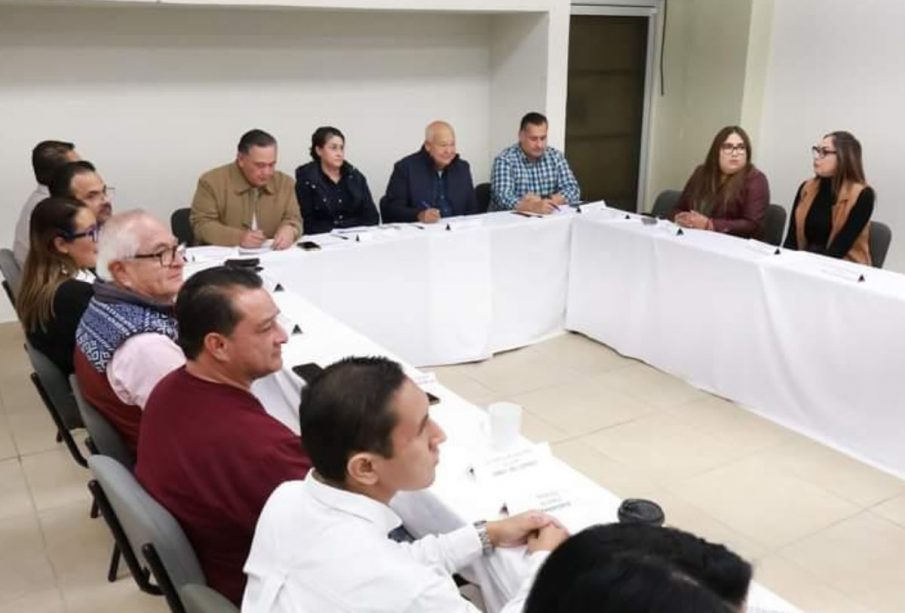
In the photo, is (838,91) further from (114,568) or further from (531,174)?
(114,568)

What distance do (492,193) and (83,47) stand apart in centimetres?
243

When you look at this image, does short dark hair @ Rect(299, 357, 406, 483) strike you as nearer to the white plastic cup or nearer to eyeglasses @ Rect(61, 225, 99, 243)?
the white plastic cup

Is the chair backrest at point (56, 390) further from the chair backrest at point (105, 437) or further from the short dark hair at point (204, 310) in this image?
the short dark hair at point (204, 310)

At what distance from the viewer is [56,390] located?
2264mm

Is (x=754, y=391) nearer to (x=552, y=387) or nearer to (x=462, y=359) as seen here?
(x=552, y=387)

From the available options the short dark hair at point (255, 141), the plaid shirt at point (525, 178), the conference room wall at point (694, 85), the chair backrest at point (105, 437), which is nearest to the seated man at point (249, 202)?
the short dark hair at point (255, 141)

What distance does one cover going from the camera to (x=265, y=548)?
1135 mm

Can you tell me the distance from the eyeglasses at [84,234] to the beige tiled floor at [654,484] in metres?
0.94

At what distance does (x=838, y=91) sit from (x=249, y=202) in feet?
13.2

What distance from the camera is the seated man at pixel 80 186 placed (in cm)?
311

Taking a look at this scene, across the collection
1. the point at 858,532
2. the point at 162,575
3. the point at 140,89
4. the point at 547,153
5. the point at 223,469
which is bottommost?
the point at 858,532

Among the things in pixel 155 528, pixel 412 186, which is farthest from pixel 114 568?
pixel 412 186

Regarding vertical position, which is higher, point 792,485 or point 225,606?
point 225,606

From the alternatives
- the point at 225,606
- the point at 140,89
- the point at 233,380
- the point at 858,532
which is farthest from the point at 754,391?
the point at 140,89
